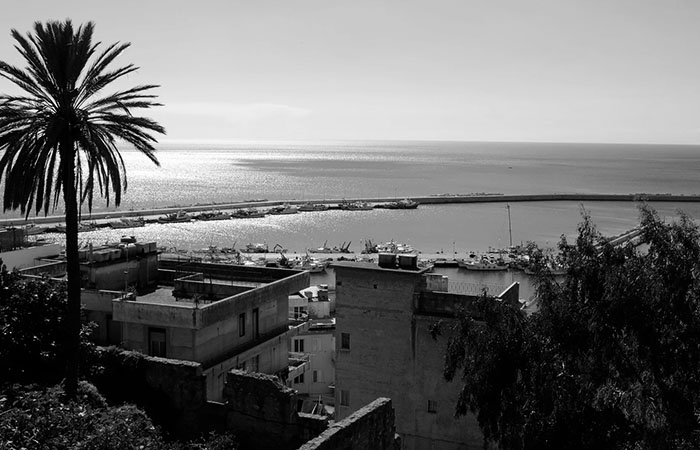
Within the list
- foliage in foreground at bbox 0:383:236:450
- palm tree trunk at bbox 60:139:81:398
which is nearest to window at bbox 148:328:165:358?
palm tree trunk at bbox 60:139:81:398

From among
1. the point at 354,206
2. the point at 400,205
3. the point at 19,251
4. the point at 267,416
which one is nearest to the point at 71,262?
the point at 267,416

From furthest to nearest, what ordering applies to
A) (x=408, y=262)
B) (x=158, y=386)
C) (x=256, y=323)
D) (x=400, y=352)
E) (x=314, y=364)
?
(x=314, y=364) < (x=408, y=262) < (x=400, y=352) < (x=256, y=323) < (x=158, y=386)

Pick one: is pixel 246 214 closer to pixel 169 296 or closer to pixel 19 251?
pixel 19 251

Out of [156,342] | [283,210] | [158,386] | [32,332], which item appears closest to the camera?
[158,386]

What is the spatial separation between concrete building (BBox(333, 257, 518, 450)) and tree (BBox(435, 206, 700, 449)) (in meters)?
9.70

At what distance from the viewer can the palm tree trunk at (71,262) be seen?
15.5 meters

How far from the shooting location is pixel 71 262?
16.5 m

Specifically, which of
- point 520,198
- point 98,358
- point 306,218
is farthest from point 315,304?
point 520,198

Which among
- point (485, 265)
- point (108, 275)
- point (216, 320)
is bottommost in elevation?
point (485, 265)

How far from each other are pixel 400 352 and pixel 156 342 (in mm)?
10126

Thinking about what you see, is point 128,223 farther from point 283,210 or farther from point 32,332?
point 32,332

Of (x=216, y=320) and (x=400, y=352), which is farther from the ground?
(x=216, y=320)

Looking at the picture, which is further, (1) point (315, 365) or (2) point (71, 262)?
(1) point (315, 365)

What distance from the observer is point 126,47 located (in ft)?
55.9
